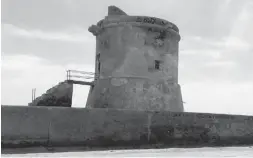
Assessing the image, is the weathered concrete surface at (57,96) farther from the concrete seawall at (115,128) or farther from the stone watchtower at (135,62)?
the concrete seawall at (115,128)

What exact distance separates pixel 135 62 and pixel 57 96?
11.2ft

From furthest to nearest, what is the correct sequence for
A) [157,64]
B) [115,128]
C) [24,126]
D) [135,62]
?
1. [157,64]
2. [135,62]
3. [115,128]
4. [24,126]

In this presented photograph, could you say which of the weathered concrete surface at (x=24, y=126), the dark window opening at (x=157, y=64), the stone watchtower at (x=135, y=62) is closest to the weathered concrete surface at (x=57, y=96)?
the stone watchtower at (x=135, y=62)

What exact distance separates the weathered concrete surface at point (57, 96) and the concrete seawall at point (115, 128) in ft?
20.0

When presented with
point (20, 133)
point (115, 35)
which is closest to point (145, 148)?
point (20, 133)

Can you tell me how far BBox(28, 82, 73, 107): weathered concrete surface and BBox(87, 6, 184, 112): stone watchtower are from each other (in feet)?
4.02

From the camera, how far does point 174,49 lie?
14.4 m

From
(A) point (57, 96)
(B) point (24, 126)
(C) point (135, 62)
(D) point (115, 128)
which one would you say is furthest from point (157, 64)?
(B) point (24, 126)

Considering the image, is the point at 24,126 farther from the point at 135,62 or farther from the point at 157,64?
the point at 157,64

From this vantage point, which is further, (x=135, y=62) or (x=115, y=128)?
(x=135, y=62)

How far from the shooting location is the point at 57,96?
1380cm

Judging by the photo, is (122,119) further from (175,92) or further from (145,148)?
(175,92)

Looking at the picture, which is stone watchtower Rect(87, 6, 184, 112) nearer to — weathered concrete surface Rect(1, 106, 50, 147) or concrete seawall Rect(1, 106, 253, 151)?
concrete seawall Rect(1, 106, 253, 151)

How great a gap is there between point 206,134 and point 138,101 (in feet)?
14.0
